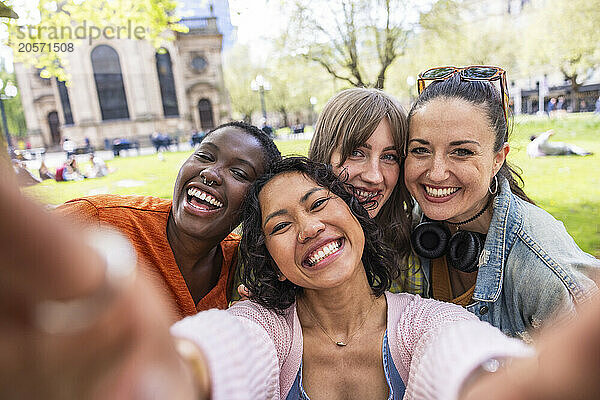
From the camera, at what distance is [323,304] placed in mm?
2074

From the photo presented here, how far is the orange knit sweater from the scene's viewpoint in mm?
2527

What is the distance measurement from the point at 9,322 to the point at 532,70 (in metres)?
32.8

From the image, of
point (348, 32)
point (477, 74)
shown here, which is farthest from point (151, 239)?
point (348, 32)

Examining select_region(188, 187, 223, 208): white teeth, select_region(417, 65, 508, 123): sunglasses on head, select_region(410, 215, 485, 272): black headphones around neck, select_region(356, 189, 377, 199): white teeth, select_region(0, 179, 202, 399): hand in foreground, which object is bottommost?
select_region(410, 215, 485, 272): black headphones around neck

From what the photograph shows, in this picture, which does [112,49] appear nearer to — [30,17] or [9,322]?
[30,17]

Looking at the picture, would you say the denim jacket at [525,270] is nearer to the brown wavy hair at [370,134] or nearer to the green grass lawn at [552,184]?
the brown wavy hair at [370,134]

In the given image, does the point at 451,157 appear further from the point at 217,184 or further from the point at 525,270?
the point at 217,184

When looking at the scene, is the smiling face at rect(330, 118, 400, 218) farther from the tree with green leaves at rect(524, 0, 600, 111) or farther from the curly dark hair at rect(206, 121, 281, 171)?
the tree with green leaves at rect(524, 0, 600, 111)

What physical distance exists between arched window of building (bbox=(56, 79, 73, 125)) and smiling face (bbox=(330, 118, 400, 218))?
38.0 metres

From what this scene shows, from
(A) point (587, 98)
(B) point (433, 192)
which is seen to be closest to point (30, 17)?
(B) point (433, 192)

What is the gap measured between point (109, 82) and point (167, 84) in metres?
4.82

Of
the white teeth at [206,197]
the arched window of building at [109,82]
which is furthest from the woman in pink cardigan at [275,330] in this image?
the arched window of building at [109,82]

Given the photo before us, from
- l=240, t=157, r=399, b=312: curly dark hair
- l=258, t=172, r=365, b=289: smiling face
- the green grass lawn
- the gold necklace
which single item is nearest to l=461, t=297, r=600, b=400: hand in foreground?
l=258, t=172, r=365, b=289: smiling face

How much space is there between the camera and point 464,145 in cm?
235
